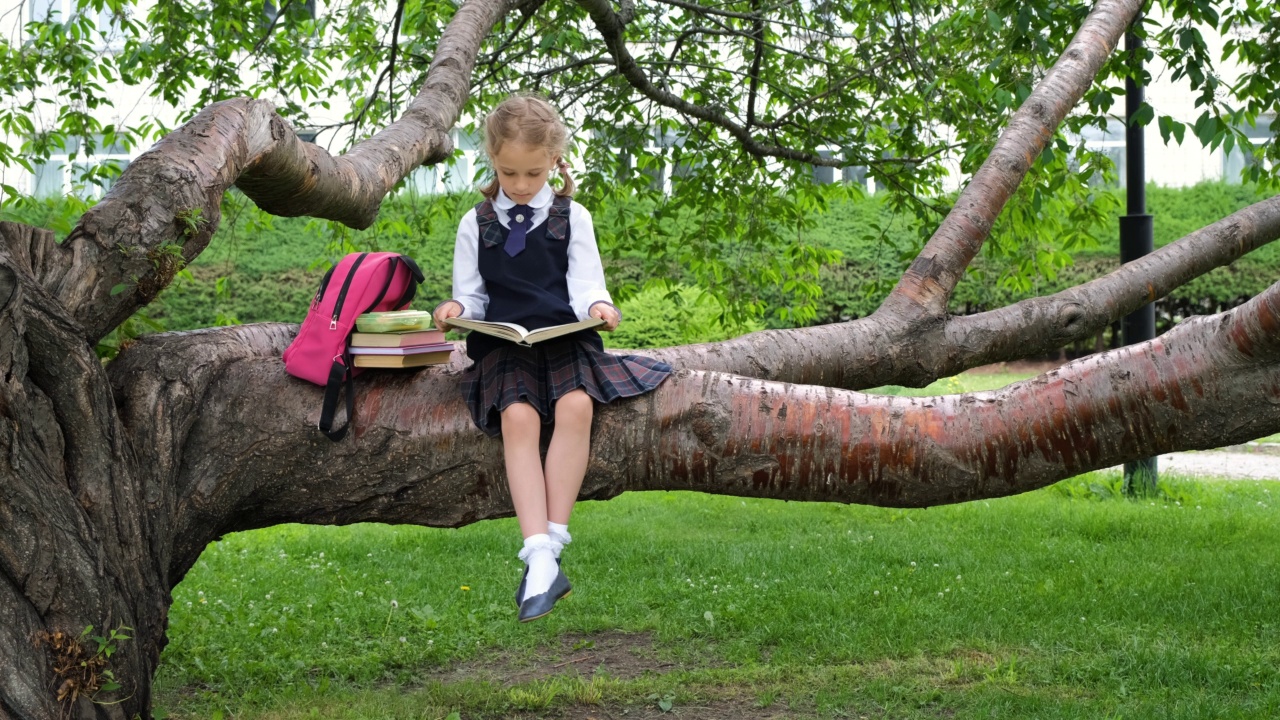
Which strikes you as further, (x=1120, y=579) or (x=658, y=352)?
(x=1120, y=579)

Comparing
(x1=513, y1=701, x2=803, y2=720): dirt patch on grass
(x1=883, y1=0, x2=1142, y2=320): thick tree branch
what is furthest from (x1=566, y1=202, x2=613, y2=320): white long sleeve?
(x1=513, y1=701, x2=803, y2=720): dirt patch on grass

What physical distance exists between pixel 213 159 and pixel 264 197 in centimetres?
47

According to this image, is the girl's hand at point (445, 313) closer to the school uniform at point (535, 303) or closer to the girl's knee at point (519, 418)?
the school uniform at point (535, 303)

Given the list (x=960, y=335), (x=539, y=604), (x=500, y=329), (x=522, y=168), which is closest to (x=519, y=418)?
(x=500, y=329)

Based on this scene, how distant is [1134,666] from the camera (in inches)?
161

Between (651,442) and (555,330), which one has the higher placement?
(555,330)

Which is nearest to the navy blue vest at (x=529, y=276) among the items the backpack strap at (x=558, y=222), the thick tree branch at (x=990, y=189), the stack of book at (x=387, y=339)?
the backpack strap at (x=558, y=222)

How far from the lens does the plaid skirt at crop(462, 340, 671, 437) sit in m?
2.60

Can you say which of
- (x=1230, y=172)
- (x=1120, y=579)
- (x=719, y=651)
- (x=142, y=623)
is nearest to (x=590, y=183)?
(x=719, y=651)

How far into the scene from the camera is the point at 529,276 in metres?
2.84

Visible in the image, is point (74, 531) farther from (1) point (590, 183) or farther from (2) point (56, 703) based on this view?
(1) point (590, 183)

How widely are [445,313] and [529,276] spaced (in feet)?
0.84

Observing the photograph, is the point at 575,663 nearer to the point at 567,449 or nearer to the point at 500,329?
the point at 567,449

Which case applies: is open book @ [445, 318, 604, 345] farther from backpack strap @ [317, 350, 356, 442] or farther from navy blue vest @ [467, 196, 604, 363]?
backpack strap @ [317, 350, 356, 442]
